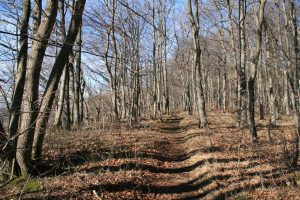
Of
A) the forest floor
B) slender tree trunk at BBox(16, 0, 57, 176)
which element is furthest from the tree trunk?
the forest floor

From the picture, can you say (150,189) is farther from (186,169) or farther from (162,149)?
(162,149)

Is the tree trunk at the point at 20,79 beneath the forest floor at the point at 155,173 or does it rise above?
above

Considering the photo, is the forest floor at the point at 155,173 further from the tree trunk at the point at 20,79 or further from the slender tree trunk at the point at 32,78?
the tree trunk at the point at 20,79

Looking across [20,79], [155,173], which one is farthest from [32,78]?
[155,173]

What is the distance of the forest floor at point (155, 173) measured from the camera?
8117 mm

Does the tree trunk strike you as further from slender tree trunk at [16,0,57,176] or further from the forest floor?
the forest floor

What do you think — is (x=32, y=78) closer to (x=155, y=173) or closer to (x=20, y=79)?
(x=20, y=79)

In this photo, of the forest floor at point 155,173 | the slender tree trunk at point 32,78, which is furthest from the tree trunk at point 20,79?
the forest floor at point 155,173

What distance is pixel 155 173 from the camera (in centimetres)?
1090

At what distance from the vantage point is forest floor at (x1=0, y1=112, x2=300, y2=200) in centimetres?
812

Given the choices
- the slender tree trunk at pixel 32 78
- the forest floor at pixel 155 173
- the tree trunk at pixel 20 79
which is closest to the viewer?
the forest floor at pixel 155 173

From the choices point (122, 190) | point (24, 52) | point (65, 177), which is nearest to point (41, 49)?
point (24, 52)

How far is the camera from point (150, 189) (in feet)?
30.4

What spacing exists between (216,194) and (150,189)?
172cm
